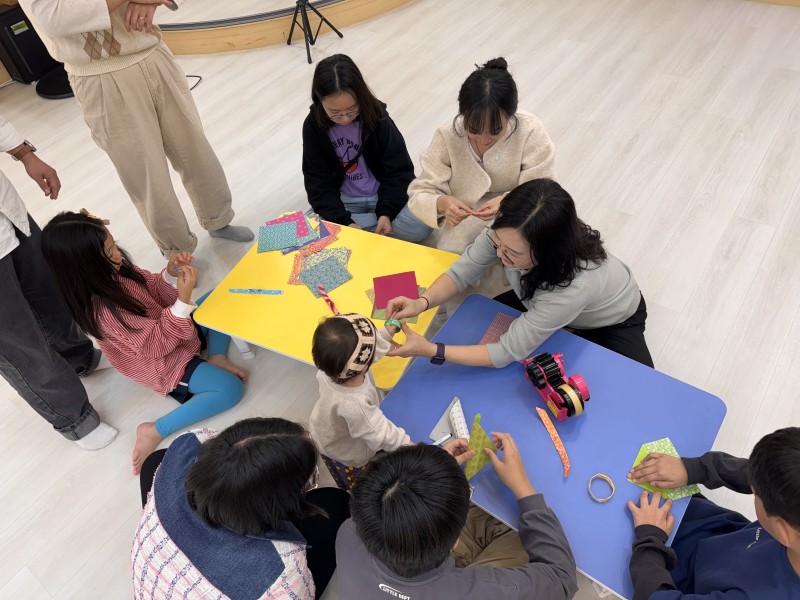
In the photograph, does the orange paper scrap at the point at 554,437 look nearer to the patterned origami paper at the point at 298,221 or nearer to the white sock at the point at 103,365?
the patterned origami paper at the point at 298,221

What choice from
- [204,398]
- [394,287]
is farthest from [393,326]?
[204,398]

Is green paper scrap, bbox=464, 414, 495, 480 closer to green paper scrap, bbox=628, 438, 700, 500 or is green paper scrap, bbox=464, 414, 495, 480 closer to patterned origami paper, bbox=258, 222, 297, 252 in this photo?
green paper scrap, bbox=628, 438, 700, 500

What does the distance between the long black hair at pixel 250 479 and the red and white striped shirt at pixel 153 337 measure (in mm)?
891

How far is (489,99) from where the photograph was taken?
1.77 metres

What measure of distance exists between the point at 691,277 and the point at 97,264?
236cm

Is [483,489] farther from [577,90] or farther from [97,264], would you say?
[577,90]

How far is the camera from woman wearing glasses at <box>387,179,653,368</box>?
145cm

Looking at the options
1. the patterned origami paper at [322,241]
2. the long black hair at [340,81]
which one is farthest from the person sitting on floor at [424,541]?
the long black hair at [340,81]

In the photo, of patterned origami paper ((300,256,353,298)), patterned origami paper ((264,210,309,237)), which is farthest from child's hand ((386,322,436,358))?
patterned origami paper ((264,210,309,237))

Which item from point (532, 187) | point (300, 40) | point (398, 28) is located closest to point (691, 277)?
point (532, 187)

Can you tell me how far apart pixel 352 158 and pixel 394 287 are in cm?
85

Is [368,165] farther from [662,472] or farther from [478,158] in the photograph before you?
[662,472]

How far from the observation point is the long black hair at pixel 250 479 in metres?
1.11

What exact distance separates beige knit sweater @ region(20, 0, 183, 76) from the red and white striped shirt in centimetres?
76
